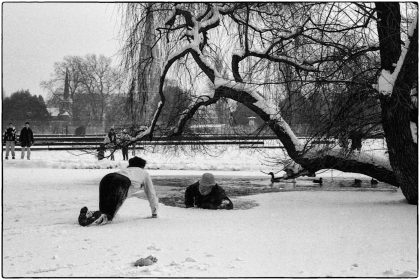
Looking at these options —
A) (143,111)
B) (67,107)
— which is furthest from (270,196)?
(67,107)

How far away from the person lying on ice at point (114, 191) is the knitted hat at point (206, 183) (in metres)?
1.43

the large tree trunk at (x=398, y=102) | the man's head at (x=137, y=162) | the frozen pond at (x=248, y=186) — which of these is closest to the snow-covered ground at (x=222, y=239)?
the large tree trunk at (x=398, y=102)

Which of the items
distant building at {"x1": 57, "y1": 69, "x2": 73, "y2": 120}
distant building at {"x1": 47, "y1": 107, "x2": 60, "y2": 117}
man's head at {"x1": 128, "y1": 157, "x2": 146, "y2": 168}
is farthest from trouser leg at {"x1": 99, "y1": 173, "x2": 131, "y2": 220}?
distant building at {"x1": 47, "y1": 107, "x2": 60, "y2": 117}

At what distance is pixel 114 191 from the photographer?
782cm

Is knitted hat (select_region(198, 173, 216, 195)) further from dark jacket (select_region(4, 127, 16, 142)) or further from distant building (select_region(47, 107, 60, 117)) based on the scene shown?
distant building (select_region(47, 107, 60, 117))

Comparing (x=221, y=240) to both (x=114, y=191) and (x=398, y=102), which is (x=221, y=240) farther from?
(x=398, y=102)

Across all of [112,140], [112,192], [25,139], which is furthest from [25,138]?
[112,192]

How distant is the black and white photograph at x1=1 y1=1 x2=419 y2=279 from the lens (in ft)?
19.1

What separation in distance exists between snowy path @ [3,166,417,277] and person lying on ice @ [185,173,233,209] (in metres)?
0.36

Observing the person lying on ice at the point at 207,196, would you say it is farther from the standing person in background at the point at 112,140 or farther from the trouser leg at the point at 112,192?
the standing person in background at the point at 112,140

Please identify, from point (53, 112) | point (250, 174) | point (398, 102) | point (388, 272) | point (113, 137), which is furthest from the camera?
point (53, 112)

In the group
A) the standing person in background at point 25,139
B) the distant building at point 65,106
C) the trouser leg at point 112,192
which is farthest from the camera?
the distant building at point 65,106

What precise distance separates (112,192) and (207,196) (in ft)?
7.81

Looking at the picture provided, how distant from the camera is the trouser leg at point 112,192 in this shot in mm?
7824
